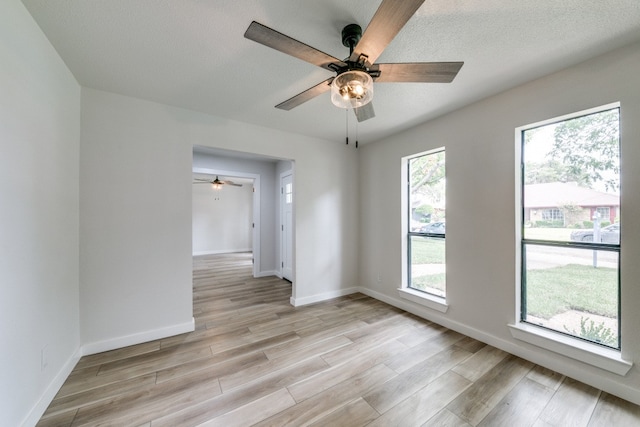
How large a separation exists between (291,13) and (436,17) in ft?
2.81

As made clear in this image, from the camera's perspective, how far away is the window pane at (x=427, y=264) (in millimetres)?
2928

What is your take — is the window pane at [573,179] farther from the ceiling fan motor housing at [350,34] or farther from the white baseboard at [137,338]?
the white baseboard at [137,338]

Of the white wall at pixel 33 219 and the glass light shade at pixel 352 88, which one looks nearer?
the white wall at pixel 33 219

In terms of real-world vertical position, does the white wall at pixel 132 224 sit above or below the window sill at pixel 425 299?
above

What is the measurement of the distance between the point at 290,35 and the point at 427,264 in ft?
9.54

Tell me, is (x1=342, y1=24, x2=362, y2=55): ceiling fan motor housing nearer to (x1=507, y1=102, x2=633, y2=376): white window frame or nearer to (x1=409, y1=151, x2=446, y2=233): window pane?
(x1=507, y1=102, x2=633, y2=376): white window frame

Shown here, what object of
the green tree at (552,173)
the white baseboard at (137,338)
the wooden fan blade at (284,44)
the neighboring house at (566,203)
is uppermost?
the wooden fan blade at (284,44)

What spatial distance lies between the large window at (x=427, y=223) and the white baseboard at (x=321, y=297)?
103 centimetres

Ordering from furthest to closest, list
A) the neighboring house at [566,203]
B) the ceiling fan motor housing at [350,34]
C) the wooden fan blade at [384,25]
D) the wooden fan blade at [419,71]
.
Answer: the neighboring house at [566,203], the ceiling fan motor housing at [350,34], the wooden fan blade at [419,71], the wooden fan blade at [384,25]

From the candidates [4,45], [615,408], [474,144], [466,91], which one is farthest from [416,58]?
[615,408]

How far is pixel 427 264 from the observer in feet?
10.2

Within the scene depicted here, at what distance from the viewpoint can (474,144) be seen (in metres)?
2.49

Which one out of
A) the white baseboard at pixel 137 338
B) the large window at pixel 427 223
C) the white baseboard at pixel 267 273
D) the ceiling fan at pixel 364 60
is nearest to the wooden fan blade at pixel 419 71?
the ceiling fan at pixel 364 60

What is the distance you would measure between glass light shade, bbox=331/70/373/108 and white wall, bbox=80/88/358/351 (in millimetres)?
1859
